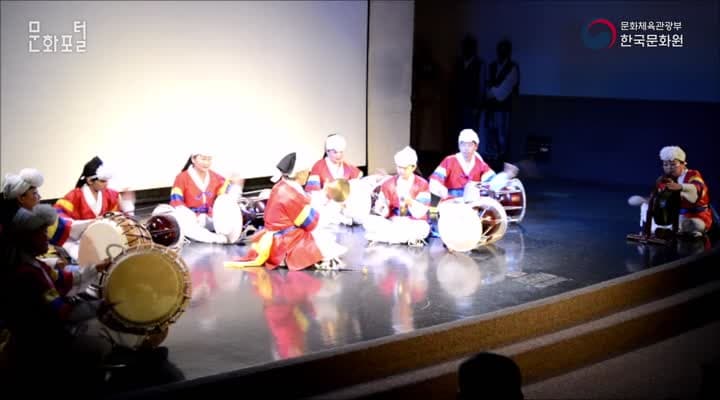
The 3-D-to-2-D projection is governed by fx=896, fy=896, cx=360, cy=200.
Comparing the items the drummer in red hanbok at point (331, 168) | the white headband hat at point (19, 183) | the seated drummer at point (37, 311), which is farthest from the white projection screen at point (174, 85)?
the seated drummer at point (37, 311)

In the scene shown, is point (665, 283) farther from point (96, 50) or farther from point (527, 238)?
point (96, 50)

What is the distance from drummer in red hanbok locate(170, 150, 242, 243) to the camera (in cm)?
672

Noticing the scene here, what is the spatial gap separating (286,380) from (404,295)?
4.76 ft

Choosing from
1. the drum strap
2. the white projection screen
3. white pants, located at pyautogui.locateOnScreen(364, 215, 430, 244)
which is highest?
the white projection screen

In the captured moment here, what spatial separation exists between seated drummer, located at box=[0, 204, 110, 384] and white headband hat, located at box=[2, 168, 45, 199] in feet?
3.88

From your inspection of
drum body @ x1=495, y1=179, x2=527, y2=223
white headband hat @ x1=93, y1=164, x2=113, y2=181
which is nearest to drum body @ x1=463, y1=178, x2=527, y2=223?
drum body @ x1=495, y1=179, x2=527, y2=223

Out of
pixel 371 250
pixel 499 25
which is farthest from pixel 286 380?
pixel 499 25

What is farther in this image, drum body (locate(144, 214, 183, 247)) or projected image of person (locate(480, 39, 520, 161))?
A: projected image of person (locate(480, 39, 520, 161))

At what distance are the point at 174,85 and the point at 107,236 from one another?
10.1 ft

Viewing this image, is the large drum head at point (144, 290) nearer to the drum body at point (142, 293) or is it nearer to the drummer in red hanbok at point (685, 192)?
the drum body at point (142, 293)

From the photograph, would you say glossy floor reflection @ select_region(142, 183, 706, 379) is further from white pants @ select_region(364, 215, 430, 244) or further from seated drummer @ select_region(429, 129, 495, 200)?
seated drummer @ select_region(429, 129, 495, 200)

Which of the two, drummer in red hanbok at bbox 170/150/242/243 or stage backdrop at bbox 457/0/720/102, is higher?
stage backdrop at bbox 457/0/720/102

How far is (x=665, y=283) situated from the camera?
19.0ft

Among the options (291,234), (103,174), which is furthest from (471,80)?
(103,174)
